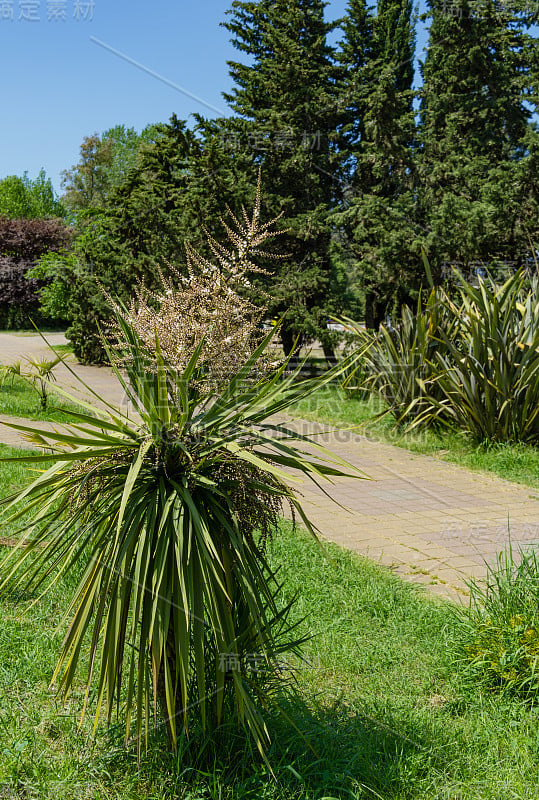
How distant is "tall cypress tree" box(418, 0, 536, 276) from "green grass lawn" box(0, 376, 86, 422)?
801 centimetres

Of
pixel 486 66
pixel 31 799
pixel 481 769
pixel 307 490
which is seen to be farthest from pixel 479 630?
pixel 486 66

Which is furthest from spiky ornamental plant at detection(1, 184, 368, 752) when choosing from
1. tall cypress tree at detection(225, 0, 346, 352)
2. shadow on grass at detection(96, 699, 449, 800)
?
tall cypress tree at detection(225, 0, 346, 352)

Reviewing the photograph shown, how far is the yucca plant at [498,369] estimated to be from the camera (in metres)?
7.89

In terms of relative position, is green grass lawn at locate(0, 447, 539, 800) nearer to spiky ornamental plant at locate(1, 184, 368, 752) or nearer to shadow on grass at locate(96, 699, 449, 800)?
shadow on grass at locate(96, 699, 449, 800)

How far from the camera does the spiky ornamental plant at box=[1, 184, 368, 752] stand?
2002mm

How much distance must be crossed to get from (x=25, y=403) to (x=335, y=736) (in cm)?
953

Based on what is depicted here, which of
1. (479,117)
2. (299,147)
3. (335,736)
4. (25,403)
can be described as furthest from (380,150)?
(335,736)

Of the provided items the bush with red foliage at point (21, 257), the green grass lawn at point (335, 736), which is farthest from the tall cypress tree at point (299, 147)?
the bush with red foliage at point (21, 257)

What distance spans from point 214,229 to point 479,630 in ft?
43.1

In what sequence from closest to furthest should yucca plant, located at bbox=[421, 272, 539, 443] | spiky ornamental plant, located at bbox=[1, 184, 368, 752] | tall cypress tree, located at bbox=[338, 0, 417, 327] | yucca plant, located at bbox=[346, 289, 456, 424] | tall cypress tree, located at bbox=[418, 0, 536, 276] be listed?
spiky ornamental plant, located at bbox=[1, 184, 368, 752], yucca plant, located at bbox=[421, 272, 539, 443], yucca plant, located at bbox=[346, 289, 456, 424], tall cypress tree, located at bbox=[338, 0, 417, 327], tall cypress tree, located at bbox=[418, 0, 536, 276]

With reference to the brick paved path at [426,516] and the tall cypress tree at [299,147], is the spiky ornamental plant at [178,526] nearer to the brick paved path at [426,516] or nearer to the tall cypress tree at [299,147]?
the brick paved path at [426,516]

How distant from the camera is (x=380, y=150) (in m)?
14.9

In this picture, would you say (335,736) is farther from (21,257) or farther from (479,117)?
(21,257)

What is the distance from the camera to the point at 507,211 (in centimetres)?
1462
